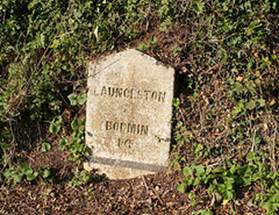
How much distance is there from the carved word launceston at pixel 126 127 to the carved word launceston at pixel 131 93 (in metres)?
0.21

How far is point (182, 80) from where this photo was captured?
5.06 m

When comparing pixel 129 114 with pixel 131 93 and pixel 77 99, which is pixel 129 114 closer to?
pixel 131 93

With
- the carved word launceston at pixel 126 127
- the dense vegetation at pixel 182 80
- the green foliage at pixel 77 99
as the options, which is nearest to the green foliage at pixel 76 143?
the dense vegetation at pixel 182 80

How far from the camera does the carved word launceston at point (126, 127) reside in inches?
196

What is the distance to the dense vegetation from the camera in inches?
188

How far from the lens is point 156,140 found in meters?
4.94

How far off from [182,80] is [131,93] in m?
0.41

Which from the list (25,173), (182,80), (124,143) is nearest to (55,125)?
(25,173)

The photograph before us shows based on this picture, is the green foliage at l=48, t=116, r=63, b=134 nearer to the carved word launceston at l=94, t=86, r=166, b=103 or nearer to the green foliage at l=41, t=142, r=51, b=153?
the green foliage at l=41, t=142, r=51, b=153

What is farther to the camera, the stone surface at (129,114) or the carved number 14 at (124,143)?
the carved number 14 at (124,143)

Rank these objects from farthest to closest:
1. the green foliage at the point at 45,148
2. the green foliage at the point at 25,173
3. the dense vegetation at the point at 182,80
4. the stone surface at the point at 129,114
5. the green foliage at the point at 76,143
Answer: the green foliage at the point at 45,148
the green foliage at the point at 76,143
the green foliage at the point at 25,173
the stone surface at the point at 129,114
the dense vegetation at the point at 182,80

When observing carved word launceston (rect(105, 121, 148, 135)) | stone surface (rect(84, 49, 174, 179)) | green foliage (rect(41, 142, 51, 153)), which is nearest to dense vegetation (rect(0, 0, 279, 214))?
green foliage (rect(41, 142, 51, 153))

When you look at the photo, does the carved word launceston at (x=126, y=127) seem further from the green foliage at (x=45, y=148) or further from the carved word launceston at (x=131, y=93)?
the green foliage at (x=45, y=148)

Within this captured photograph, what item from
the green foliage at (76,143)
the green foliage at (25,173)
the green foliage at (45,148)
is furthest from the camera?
the green foliage at (45,148)
